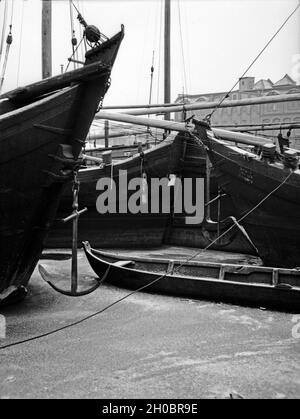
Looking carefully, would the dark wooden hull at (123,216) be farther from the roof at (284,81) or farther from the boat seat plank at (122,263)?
the roof at (284,81)

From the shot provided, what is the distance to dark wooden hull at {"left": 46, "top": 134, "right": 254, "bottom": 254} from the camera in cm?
1106

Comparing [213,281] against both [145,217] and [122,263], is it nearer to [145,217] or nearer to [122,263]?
[122,263]

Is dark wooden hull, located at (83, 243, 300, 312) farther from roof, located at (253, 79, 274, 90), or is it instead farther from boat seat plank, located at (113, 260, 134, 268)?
roof, located at (253, 79, 274, 90)

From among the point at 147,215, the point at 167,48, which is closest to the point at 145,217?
the point at 147,215

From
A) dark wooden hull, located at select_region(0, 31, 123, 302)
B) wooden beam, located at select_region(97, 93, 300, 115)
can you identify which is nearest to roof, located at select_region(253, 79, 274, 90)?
wooden beam, located at select_region(97, 93, 300, 115)

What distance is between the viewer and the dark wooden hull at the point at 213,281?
5.82 m

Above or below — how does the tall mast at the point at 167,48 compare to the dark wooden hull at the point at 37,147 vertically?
above

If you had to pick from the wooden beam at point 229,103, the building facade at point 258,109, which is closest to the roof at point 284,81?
the building facade at point 258,109

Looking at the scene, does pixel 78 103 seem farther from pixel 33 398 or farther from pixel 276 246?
pixel 276 246

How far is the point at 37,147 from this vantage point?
208 inches

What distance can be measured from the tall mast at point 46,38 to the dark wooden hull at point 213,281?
6.50m

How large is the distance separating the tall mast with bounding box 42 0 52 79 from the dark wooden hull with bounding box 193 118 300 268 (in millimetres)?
5981

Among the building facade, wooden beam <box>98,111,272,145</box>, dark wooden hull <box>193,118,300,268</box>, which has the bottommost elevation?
dark wooden hull <box>193,118,300,268</box>

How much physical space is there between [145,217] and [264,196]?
14.1ft
